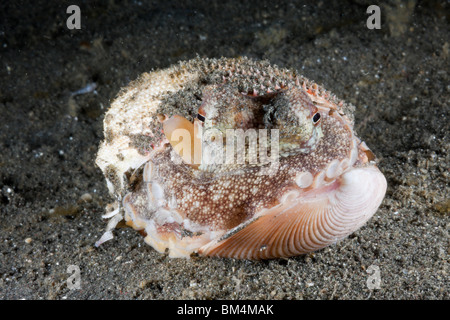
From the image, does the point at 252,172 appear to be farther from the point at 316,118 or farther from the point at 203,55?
the point at 203,55

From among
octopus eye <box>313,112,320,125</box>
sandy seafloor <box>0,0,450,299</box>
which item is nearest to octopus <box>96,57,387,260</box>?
octopus eye <box>313,112,320,125</box>

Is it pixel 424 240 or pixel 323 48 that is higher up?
pixel 323 48

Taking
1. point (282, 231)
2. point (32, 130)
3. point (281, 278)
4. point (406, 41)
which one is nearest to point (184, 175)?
point (282, 231)

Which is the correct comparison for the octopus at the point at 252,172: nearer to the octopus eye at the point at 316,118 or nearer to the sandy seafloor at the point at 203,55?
the octopus eye at the point at 316,118

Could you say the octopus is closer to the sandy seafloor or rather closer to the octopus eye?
the octopus eye

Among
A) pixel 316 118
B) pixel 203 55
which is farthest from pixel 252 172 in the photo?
pixel 203 55
